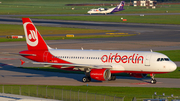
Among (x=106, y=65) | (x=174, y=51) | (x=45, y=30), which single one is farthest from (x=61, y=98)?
(x=45, y=30)

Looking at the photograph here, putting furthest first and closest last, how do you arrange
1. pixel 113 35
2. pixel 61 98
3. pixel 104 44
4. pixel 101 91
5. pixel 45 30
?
pixel 45 30 < pixel 113 35 < pixel 104 44 < pixel 101 91 < pixel 61 98

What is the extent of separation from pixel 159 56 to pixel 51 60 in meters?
16.2

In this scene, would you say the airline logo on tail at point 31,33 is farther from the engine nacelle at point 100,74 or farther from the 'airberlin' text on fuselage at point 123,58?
the engine nacelle at point 100,74

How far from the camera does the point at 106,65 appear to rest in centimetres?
4838

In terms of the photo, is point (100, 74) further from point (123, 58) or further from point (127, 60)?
point (127, 60)

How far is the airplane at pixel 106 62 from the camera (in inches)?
1842

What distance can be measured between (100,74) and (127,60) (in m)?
4.61

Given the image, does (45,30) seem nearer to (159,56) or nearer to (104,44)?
(104,44)

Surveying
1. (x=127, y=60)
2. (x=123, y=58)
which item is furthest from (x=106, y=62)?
(x=127, y=60)

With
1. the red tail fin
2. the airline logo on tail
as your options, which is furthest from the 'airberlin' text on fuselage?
the airline logo on tail

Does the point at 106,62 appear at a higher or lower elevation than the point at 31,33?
lower

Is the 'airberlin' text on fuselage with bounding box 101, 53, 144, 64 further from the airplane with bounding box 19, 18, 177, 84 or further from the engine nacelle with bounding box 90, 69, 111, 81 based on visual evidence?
the engine nacelle with bounding box 90, 69, 111, 81

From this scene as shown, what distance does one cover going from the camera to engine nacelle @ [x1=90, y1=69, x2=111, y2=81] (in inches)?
1816

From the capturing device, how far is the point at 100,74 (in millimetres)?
46125
